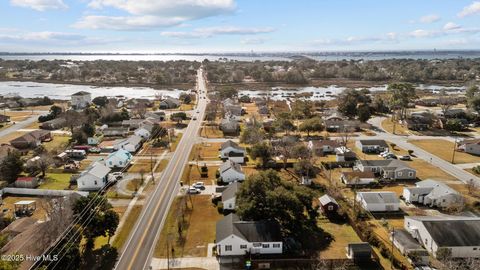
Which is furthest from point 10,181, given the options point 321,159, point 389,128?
point 389,128

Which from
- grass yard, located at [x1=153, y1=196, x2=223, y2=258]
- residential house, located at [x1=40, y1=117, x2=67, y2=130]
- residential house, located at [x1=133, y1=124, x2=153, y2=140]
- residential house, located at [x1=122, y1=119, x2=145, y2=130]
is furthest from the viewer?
residential house, located at [x1=122, y1=119, x2=145, y2=130]

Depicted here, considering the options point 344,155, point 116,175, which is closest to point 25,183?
point 116,175

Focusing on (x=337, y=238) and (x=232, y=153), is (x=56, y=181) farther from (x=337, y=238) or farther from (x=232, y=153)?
(x=337, y=238)

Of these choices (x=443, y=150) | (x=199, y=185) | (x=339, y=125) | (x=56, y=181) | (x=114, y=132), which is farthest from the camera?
(x=339, y=125)

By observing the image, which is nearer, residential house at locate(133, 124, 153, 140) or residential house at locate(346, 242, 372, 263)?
residential house at locate(346, 242, 372, 263)

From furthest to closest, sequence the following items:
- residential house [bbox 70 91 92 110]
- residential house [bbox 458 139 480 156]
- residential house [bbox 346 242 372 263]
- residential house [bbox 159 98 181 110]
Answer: residential house [bbox 159 98 181 110], residential house [bbox 70 91 92 110], residential house [bbox 458 139 480 156], residential house [bbox 346 242 372 263]

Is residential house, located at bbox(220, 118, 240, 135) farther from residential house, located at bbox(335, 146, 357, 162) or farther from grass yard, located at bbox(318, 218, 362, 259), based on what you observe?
grass yard, located at bbox(318, 218, 362, 259)

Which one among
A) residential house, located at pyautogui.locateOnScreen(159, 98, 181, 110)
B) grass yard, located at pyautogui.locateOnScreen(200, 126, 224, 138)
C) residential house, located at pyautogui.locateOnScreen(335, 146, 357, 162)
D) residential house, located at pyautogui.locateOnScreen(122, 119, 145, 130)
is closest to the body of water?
residential house, located at pyautogui.locateOnScreen(159, 98, 181, 110)

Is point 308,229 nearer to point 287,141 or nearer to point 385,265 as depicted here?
point 385,265
